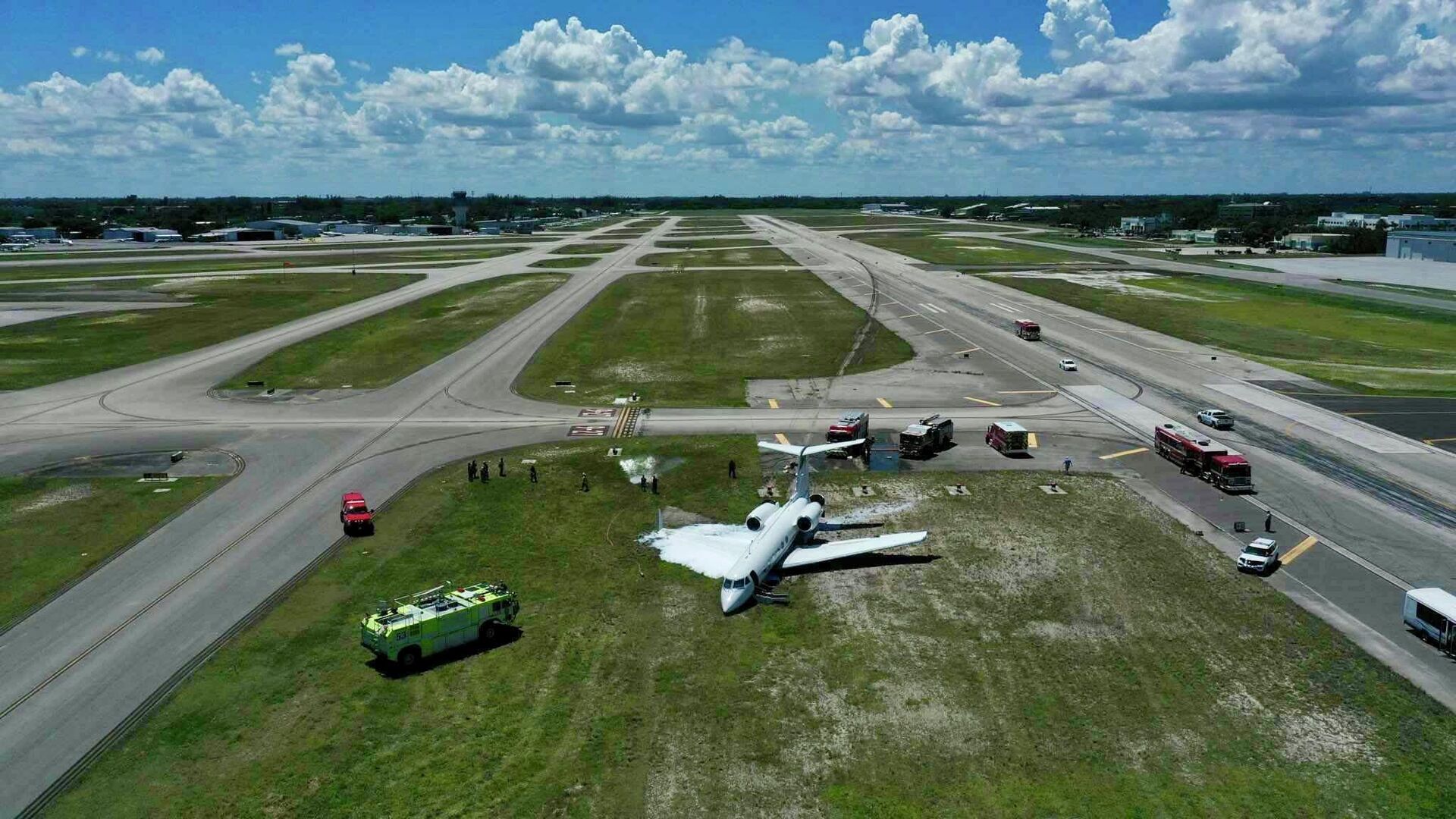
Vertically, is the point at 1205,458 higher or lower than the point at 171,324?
lower

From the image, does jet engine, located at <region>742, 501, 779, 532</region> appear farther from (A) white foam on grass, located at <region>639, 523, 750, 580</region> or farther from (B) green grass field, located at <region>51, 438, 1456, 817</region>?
(B) green grass field, located at <region>51, 438, 1456, 817</region>

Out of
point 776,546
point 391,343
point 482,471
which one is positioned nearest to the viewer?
point 776,546

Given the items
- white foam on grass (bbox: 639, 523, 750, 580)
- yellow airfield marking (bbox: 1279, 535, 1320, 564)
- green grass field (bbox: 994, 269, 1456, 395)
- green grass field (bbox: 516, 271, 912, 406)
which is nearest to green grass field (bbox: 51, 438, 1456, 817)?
white foam on grass (bbox: 639, 523, 750, 580)

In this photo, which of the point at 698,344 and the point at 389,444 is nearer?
the point at 389,444

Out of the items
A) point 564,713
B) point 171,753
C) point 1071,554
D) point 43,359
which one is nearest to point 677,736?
point 564,713

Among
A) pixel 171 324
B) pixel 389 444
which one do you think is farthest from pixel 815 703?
pixel 171 324

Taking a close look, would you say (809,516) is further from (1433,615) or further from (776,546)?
(1433,615)

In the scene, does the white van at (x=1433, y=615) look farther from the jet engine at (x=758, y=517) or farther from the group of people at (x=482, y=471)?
the group of people at (x=482, y=471)
